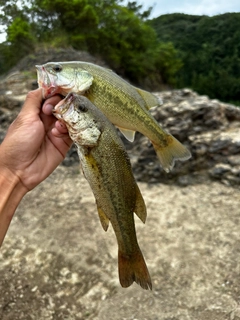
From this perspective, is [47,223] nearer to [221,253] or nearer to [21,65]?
[221,253]

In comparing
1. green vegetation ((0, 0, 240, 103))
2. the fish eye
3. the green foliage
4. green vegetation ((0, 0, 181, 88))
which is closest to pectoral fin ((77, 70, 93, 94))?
the fish eye

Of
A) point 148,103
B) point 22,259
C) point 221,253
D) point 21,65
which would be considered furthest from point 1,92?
point 148,103

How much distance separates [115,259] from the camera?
456 cm

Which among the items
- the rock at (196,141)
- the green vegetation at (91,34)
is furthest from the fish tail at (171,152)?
the green vegetation at (91,34)

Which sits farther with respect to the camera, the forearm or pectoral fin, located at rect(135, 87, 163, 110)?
the forearm

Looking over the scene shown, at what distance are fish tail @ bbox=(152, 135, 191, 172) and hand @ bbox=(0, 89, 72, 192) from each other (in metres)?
0.65

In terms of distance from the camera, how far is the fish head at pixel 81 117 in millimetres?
1636

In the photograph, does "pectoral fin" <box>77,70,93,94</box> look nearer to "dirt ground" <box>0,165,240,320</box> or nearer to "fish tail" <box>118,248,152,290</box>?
"fish tail" <box>118,248,152,290</box>

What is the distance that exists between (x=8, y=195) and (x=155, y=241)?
290 cm

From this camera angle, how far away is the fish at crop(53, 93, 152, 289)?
5.41 feet

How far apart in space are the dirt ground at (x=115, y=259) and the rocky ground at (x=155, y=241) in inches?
0.5

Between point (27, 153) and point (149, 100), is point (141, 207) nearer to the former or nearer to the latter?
point (149, 100)

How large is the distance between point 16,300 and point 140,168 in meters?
3.34

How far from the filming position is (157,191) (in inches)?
243
